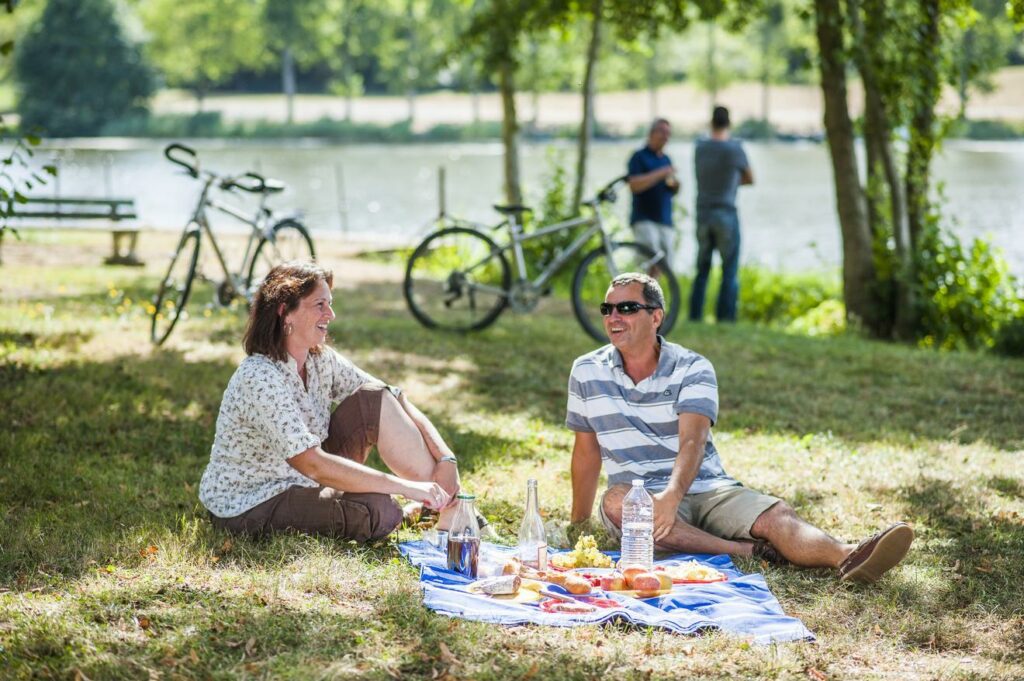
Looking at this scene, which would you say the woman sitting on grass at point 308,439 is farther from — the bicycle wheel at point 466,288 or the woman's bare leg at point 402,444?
the bicycle wheel at point 466,288

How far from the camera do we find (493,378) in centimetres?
844

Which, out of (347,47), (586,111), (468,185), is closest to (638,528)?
(586,111)

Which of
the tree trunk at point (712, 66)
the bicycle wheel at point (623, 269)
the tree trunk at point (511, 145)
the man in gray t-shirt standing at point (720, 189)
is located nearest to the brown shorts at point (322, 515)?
the bicycle wheel at point (623, 269)

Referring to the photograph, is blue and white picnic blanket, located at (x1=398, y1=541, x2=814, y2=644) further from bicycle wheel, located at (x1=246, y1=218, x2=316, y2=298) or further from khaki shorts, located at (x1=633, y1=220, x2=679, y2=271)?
khaki shorts, located at (x1=633, y1=220, x2=679, y2=271)

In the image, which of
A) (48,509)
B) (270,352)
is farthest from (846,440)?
(48,509)

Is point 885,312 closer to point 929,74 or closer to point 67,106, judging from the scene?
point 929,74

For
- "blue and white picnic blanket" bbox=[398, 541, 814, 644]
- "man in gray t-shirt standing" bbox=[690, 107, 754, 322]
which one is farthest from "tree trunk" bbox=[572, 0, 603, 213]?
"blue and white picnic blanket" bbox=[398, 541, 814, 644]

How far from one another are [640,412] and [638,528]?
593mm

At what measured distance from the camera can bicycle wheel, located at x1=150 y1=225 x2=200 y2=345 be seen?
8859 millimetres

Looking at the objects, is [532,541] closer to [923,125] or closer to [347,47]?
[923,125]

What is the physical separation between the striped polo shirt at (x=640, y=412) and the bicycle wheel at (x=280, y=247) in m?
4.64

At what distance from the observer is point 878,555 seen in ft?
Result: 14.9

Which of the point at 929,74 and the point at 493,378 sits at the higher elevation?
the point at 929,74

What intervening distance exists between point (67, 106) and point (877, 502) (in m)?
69.2
